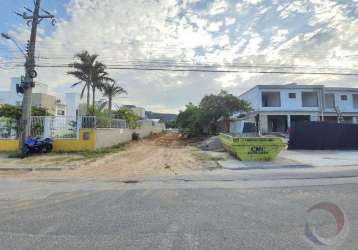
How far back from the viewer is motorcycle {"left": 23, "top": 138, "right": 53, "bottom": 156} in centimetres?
1530

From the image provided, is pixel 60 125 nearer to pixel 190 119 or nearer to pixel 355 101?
pixel 190 119

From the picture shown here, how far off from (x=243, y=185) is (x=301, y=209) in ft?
8.75

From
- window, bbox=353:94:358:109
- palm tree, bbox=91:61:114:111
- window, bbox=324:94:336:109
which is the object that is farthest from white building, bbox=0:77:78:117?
window, bbox=353:94:358:109

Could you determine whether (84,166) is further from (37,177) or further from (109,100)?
(109,100)

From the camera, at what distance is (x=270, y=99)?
3716 centimetres

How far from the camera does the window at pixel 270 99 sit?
118 feet

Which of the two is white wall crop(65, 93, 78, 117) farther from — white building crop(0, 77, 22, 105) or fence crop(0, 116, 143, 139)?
fence crop(0, 116, 143, 139)

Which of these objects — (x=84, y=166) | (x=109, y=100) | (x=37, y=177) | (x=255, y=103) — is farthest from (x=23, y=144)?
(x=255, y=103)

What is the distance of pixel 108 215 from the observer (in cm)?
495

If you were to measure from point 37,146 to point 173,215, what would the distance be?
13844 mm

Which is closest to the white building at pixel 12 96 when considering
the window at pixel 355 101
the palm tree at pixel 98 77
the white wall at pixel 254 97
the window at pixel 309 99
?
the palm tree at pixel 98 77

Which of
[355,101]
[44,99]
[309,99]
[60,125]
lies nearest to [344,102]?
[355,101]

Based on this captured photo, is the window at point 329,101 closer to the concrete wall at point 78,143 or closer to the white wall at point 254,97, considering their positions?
the white wall at point 254,97

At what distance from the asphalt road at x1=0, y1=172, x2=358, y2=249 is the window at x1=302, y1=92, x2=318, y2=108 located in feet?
104
